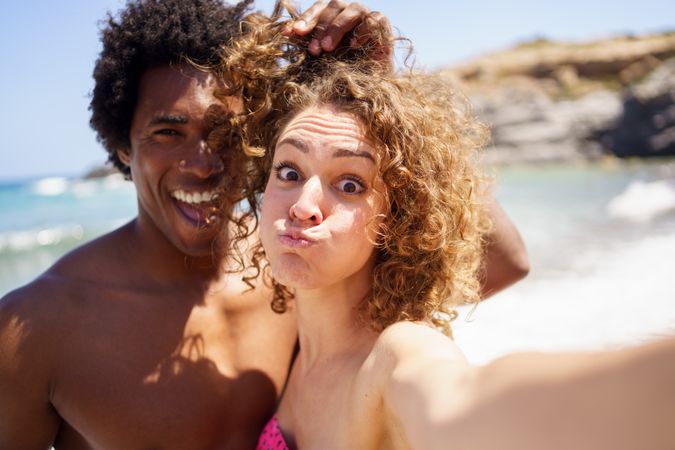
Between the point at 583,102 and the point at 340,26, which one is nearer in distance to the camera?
the point at 340,26

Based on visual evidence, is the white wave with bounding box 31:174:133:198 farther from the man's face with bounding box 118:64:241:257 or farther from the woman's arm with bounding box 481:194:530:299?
the woman's arm with bounding box 481:194:530:299

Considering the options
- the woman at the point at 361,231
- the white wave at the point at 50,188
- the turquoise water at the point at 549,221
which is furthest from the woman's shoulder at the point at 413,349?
the white wave at the point at 50,188

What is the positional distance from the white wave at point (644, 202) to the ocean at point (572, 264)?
0.03 m

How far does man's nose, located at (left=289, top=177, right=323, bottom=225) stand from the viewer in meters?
2.21

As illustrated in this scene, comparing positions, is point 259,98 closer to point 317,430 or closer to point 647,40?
point 317,430

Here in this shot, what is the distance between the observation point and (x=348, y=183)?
230 cm

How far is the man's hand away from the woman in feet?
0.22

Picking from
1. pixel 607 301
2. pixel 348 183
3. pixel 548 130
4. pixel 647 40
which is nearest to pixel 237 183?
pixel 348 183

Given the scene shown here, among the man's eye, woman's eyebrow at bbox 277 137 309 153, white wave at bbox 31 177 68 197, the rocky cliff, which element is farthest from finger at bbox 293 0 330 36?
white wave at bbox 31 177 68 197

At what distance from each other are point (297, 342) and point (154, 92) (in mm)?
1416

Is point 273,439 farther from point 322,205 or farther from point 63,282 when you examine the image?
point 63,282

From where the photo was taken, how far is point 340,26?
267cm

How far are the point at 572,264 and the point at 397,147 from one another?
847cm

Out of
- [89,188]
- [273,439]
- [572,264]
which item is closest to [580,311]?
[572,264]
